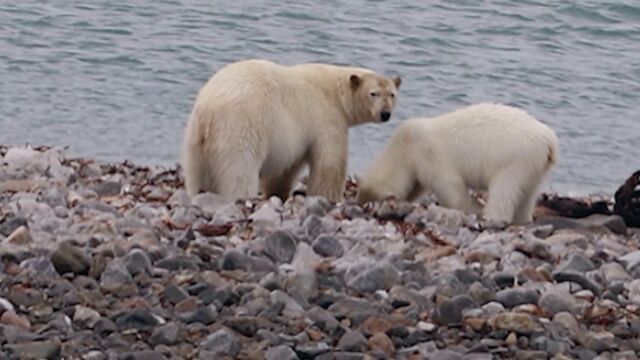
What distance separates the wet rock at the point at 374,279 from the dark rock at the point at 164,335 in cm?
106

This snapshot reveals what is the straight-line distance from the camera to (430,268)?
7293 millimetres

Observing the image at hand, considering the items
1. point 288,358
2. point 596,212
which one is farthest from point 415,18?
point 288,358

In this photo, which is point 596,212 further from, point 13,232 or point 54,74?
point 54,74

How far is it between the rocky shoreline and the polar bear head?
1.31 metres

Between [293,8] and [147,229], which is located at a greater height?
[147,229]

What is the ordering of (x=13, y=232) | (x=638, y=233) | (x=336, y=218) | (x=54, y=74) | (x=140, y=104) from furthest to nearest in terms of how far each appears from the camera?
1. (x=54, y=74)
2. (x=140, y=104)
3. (x=638, y=233)
4. (x=336, y=218)
5. (x=13, y=232)

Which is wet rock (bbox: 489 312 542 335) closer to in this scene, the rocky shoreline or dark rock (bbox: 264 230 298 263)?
the rocky shoreline

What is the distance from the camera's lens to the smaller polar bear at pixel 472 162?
9.43 meters

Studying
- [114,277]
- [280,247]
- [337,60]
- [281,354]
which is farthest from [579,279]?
[337,60]

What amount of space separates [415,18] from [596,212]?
13.4m

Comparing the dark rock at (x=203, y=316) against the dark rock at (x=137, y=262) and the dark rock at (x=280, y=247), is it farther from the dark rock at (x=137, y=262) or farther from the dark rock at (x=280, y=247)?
the dark rock at (x=280, y=247)

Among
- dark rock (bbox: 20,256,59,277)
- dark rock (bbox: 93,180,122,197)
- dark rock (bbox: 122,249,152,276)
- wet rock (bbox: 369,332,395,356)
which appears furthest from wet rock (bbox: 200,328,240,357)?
dark rock (bbox: 93,180,122,197)

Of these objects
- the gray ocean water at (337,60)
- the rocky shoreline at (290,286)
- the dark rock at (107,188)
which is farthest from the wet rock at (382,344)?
the gray ocean water at (337,60)

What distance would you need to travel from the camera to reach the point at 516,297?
6.76 metres
